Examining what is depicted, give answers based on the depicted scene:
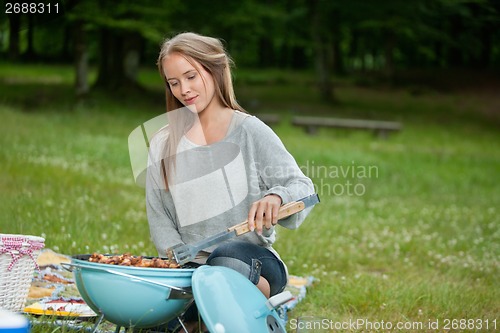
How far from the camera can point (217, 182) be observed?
3.70 m

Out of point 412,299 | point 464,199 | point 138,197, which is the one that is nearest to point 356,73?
point 464,199

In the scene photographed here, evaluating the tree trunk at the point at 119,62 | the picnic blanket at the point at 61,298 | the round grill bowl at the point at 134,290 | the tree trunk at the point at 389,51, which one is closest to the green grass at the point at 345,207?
the picnic blanket at the point at 61,298

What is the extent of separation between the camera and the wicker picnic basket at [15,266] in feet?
12.3

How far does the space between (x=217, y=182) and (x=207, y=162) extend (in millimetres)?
105

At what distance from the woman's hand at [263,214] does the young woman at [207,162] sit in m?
0.28

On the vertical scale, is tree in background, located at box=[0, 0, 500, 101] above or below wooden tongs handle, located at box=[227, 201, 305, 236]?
below

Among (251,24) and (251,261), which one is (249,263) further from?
(251,24)

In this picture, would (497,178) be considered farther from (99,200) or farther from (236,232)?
(236,232)

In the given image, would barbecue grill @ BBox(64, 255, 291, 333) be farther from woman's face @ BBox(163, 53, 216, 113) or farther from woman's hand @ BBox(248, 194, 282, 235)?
woman's face @ BBox(163, 53, 216, 113)

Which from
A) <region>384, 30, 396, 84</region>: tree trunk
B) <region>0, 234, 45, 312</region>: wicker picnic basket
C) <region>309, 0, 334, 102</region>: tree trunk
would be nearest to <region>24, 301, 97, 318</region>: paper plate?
<region>0, 234, 45, 312</region>: wicker picnic basket

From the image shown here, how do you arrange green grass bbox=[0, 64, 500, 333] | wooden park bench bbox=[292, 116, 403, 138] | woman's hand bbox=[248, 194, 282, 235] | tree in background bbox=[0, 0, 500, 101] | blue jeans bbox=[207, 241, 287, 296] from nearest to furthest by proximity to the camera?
woman's hand bbox=[248, 194, 282, 235] < blue jeans bbox=[207, 241, 287, 296] < green grass bbox=[0, 64, 500, 333] < wooden park bench bbox=[292, 116, 403, 138] < tree in background bbox=[0, 0, 500, 101]

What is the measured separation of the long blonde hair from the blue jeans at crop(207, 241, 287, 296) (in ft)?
1.53

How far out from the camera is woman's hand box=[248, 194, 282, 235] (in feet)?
10.5

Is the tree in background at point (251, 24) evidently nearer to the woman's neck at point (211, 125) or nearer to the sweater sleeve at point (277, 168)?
the woman's neck at point (211, 125)
